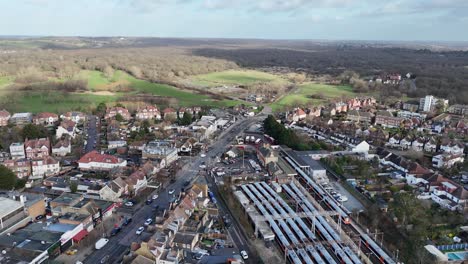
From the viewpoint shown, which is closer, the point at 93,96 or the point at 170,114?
the point at 170,114

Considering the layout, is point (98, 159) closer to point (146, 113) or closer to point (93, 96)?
point (146, 113)

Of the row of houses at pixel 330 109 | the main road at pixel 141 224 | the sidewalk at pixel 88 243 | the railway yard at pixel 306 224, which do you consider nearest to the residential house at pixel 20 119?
the main road at pixel 141 224

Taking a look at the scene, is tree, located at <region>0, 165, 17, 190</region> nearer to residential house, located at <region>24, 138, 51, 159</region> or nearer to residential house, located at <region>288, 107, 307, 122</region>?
residential house, located at <region>24, 138, 51, 159</region>

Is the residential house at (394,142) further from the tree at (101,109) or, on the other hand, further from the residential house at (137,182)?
the tree at (101,109)

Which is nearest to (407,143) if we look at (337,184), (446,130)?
(446,130)

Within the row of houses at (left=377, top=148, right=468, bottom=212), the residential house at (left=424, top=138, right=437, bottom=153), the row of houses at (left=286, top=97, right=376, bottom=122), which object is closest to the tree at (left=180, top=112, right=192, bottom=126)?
the row of houses at (left=286, top=97, right=376, bottom=122)

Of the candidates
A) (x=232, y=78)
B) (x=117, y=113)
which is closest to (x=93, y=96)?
(x=117, y=113)
